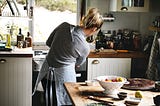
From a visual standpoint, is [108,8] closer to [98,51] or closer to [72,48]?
[98,51]

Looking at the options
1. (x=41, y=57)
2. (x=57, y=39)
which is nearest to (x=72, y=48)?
(x=57, y=39)

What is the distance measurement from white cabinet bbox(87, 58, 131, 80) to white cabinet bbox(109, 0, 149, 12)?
0.71 meters

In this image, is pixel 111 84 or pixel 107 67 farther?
pixel 107 67

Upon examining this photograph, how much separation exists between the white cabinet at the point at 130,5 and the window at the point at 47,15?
2.23 feet

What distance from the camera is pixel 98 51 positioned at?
448cm

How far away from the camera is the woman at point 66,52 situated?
3037 millimetres

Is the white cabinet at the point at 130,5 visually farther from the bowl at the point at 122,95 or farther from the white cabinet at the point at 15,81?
the bowl at the point at 122,95

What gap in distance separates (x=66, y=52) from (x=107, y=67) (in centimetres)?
154

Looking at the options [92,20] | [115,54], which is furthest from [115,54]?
[92,20]

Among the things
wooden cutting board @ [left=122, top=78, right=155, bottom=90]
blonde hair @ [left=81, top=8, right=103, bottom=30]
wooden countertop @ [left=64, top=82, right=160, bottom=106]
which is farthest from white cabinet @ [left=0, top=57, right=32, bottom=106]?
wooden cutting board @ [left=122, top=78, right=155, bottom=90]

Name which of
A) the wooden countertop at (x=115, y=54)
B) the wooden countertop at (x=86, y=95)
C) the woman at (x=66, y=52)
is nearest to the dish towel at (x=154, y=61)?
the wooden countertop at (x=115, y=54)

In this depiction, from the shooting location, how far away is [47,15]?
191 inches

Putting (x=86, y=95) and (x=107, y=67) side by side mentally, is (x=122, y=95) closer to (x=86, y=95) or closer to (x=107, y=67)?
(x=86, y=95)

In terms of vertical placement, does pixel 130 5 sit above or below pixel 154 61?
above
